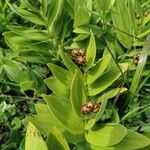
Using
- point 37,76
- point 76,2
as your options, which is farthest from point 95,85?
point 76,2

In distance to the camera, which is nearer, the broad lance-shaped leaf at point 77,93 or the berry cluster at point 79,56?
the broad lance-shaped leaf at point 77,93

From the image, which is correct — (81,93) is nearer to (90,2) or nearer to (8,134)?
(8,134)

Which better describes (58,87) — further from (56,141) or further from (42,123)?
(56,141)

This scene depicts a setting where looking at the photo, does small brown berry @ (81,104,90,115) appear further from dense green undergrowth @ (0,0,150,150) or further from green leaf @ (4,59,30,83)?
green leaf @ (4,59,30,83)

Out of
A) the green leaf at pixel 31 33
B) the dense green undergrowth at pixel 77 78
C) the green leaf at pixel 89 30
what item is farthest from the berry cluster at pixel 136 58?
the green leaf at pixel 31 33

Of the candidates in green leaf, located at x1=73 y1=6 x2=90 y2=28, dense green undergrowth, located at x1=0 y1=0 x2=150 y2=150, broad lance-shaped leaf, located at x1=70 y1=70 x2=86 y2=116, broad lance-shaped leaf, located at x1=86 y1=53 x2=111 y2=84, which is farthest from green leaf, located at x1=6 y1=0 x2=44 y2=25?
broad lance-shaped leaf, located at x1=70 y1=70 x2=86 y2=116

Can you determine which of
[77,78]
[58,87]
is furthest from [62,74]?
[77,78]

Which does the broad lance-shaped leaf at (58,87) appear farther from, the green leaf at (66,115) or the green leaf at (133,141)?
the green leaf at (133,141)
